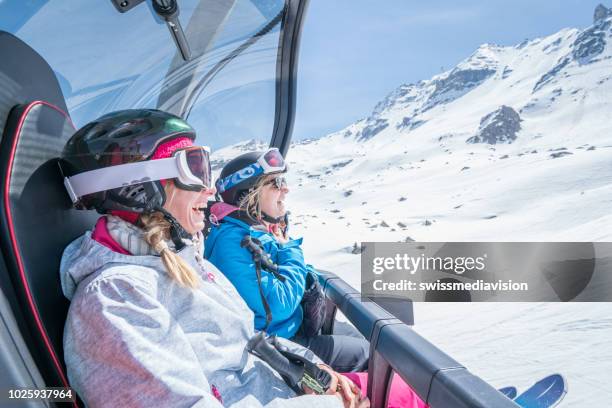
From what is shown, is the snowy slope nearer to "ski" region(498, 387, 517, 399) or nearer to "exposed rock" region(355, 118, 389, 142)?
"ski" region(498, 387, 517, 399)

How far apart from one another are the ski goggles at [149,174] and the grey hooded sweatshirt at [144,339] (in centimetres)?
18

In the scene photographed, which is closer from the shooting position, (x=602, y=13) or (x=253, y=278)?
(x=253, y=278)

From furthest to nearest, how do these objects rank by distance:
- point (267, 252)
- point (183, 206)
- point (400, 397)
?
point (267, 252)
point (400, 397)
point (183, 206)

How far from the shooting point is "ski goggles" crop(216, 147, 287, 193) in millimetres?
2432

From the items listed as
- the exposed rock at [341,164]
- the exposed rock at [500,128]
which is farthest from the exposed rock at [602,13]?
the exposed rock at [341,164]

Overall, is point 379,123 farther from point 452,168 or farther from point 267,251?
point 267,251

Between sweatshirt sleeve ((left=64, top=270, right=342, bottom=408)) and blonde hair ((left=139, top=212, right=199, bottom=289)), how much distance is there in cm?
15

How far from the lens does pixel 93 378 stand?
0.98m

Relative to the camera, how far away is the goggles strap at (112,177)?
128cm

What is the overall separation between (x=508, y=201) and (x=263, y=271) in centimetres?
2534

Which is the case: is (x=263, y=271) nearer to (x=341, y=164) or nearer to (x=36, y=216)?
(x=36, y=216)

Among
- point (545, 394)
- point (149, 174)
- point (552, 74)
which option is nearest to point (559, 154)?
point (545, 394)

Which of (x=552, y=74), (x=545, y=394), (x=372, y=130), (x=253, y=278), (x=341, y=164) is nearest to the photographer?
(x=253, y=278)

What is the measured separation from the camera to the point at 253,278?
195 cm
